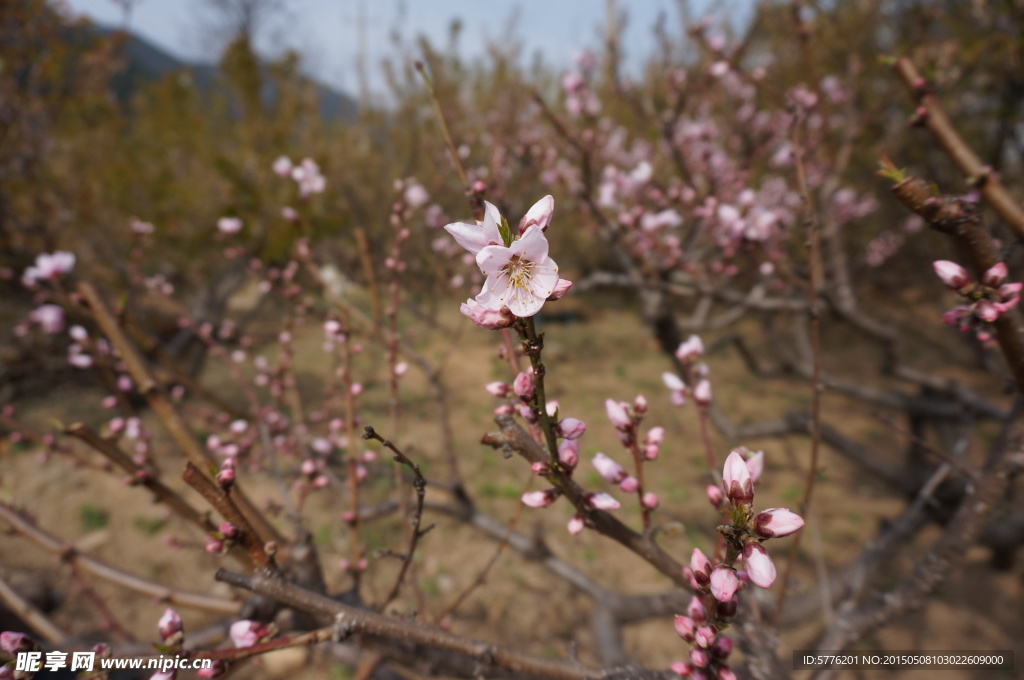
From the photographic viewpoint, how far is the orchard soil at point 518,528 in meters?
2.84

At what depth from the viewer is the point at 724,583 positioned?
574 millimetres

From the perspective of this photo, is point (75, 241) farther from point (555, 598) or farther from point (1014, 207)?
point (1014, 207)

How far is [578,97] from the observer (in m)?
3.54

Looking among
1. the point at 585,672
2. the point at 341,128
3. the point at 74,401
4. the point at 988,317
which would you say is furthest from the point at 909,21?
the point at 74,401

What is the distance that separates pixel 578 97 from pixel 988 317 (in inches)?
131

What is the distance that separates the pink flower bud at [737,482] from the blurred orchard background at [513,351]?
0.31 m

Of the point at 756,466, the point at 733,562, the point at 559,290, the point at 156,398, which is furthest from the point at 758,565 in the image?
the point at 156,398

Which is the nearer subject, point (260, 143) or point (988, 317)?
point (988, 317)

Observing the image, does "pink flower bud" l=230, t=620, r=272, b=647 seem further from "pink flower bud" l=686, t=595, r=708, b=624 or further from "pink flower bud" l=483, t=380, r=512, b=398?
"pink flower bud" l=686, t=595, r=708, b=624

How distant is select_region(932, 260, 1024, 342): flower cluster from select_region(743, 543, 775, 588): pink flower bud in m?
0.62

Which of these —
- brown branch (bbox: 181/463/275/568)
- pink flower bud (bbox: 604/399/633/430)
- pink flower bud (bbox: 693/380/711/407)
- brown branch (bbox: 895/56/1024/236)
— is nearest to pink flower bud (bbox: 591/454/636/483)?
pink flower bud (bbox: 604/399/633/430)

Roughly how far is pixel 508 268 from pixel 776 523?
0.49 meters

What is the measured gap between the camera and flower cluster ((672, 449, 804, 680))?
57 cm

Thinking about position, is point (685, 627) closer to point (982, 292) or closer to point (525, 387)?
point (525, 387)
